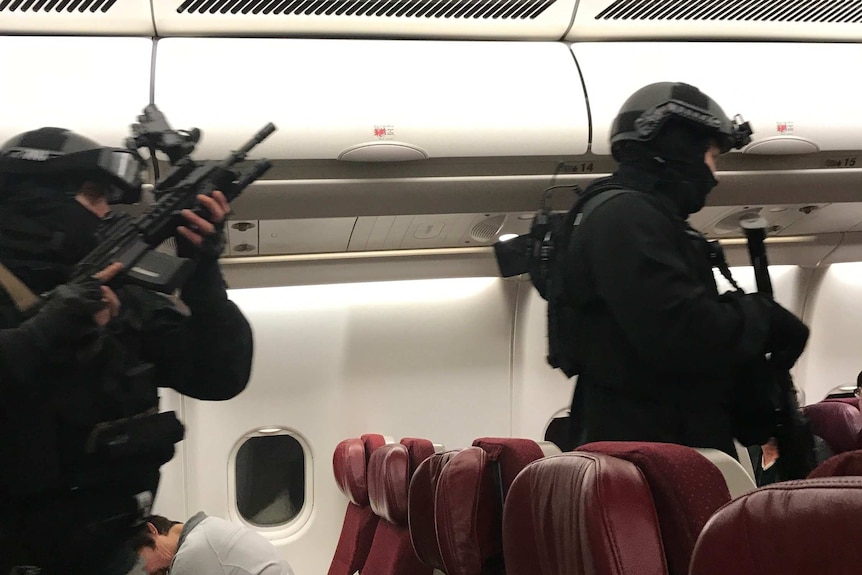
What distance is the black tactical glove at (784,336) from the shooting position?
173cm

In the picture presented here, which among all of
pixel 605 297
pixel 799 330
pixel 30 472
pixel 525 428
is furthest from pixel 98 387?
pixel 525 428

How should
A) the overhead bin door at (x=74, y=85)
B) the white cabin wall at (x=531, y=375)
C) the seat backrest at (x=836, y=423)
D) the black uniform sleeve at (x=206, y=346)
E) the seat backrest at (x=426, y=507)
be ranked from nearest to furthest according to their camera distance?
1. the black uniform sleeve at (x=206, y=346)
2. the seat backrest at (x=426, y=507)
3. the overhead bin door at (x=74, y=85)
4. the seat backrest at (x=836, y=423)
5. the white cabin wall at (x=531, y=375)

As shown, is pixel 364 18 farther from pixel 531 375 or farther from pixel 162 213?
pixel 531 375

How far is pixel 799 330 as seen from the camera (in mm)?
1739

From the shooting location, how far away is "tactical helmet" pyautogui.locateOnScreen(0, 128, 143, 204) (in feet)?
4.78

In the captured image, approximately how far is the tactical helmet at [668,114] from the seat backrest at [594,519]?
1030mm

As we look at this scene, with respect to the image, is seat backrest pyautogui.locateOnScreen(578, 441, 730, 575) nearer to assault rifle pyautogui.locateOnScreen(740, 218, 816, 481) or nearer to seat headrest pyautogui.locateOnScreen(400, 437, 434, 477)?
assault rifle pyautogui.locateOnScreen(740, 218, 816, 481)

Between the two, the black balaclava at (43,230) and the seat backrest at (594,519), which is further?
the black balaclava at (43,230)

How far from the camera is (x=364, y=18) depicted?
8.27ft

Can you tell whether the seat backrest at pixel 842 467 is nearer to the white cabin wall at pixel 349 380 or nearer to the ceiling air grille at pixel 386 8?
the ceiling air grille at pixel 386 8

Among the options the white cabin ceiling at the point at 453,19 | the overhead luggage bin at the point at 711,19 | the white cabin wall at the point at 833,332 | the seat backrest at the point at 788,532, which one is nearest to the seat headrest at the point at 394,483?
the white cabin ceiling at the point at 453,19

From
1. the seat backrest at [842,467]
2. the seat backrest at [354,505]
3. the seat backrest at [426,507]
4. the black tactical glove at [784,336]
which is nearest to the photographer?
the seat backrest at [842,467]

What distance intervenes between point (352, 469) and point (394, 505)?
3.21 feet

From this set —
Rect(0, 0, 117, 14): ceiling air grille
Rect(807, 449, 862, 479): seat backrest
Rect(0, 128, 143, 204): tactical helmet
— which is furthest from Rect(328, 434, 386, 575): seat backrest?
Rect(807, 449, 862, 479): seat backrest
